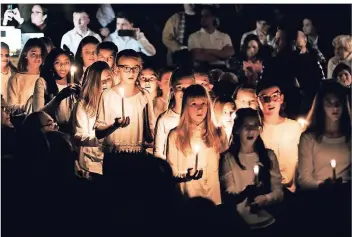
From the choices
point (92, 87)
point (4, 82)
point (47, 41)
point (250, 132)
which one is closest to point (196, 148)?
point (250, 132)

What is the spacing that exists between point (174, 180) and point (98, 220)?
0.68m

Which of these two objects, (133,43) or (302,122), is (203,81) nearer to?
(133,43)

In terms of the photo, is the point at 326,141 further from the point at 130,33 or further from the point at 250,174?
the point at 130,33

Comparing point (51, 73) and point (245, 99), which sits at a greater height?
point (51, 73)

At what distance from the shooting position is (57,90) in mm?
19781

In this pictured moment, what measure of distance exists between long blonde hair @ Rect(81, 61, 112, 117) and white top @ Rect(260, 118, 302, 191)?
134cm

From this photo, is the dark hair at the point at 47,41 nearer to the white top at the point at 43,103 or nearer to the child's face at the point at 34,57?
the child's face at the point at 34,57

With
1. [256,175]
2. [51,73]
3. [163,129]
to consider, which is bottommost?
[256,175]

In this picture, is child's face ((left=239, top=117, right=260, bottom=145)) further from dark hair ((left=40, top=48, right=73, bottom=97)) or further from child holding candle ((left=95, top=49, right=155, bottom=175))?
dark hair ((left=40, top=48, right=73, bottom=97))

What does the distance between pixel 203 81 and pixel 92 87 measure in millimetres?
879

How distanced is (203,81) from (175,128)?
43 centimetres

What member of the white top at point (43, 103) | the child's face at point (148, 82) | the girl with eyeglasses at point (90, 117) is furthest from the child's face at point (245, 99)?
the white top at point (43, 103)

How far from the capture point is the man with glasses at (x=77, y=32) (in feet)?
64.6

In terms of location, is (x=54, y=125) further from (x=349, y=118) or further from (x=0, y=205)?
(x=349, y=118)
